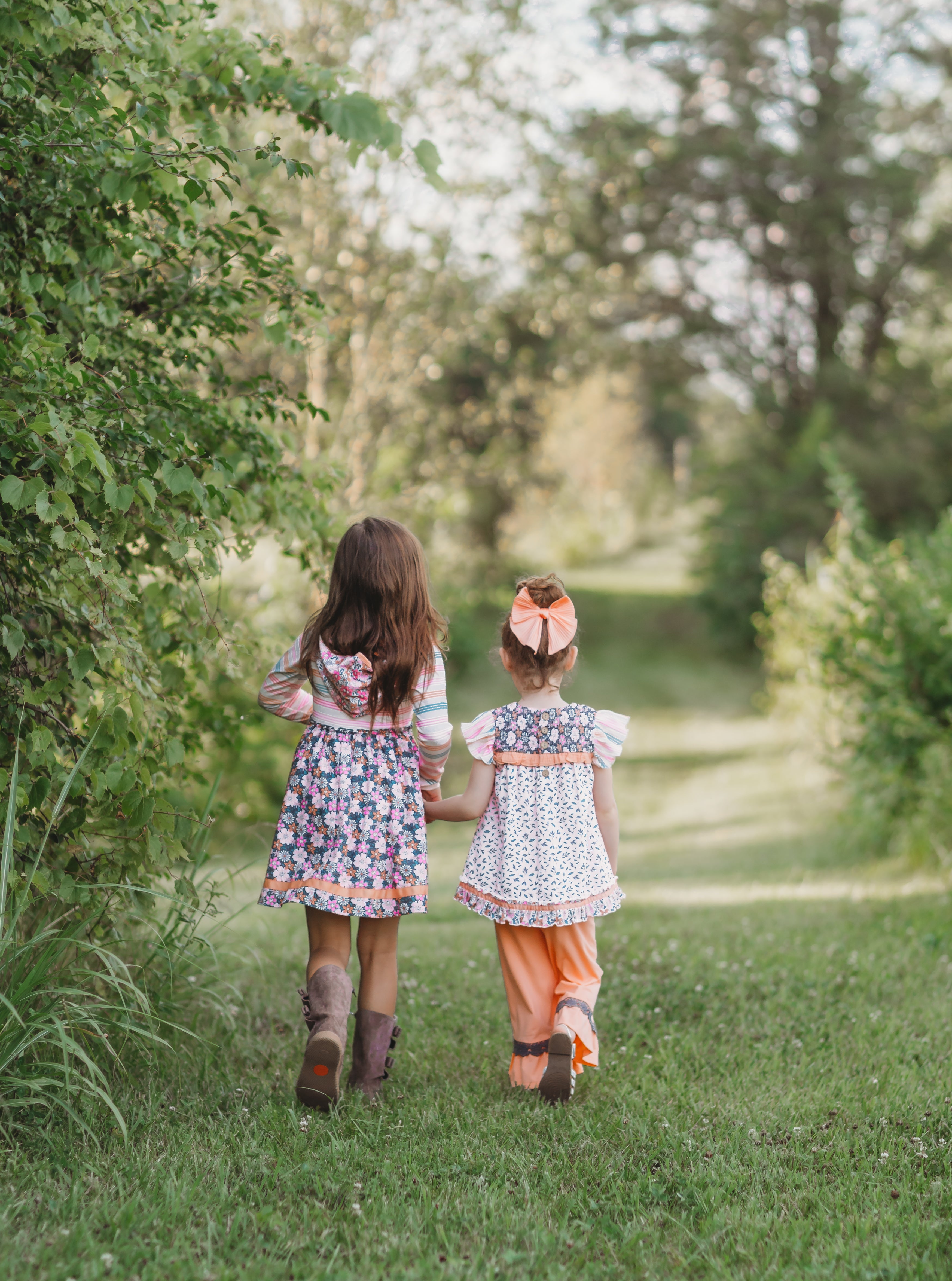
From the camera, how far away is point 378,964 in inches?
123

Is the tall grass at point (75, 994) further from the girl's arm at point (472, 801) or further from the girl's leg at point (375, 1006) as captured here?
the girl's arm at point (472, 801)

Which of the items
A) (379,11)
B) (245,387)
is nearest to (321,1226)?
(245,387)

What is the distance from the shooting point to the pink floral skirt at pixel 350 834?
2965mm

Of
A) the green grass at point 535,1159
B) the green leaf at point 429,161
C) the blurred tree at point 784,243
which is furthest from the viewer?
the blurred tree at point 784,243

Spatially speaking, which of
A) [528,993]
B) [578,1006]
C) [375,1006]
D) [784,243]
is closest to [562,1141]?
[578,1006]

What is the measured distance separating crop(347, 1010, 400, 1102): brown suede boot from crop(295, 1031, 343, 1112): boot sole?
21 centimetres

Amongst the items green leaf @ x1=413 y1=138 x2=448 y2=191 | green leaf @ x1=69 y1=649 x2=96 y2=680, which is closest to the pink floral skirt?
Answer: green leaf @ x1=69 y1=649 x2=96 y2=680

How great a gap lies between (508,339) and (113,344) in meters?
11.4

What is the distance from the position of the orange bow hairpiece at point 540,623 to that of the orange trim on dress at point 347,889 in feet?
2.53

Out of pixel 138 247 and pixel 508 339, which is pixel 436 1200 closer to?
pixel 138 247

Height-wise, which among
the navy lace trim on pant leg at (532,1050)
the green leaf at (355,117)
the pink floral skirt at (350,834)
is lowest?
the navy lace trim on pant leg at (532,1050)

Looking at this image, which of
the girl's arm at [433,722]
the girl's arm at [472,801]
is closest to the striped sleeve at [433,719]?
Answer: the girl's arm at [433,722]

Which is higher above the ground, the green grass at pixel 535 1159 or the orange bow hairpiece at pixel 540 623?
the orange bow hairpiece at pixel 540 623

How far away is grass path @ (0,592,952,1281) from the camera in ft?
7.05
